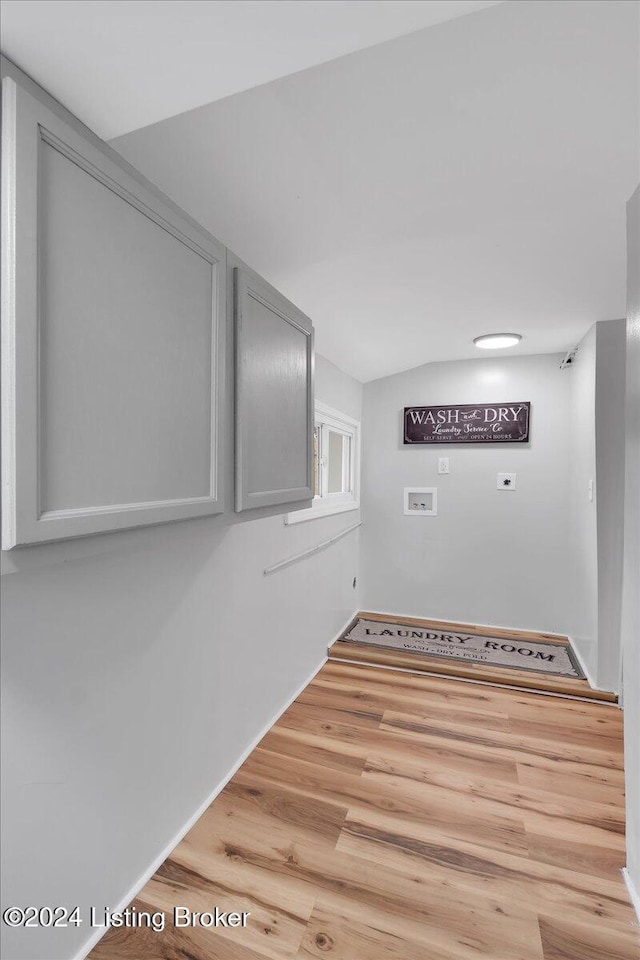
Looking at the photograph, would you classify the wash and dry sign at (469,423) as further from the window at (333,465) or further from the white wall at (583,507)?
the window at (333,465)

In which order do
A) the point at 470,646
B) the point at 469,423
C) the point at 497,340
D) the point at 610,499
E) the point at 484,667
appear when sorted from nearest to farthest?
1. the point at 610,499
2. the point at 484,667
3. the point at 497,340
4. the point at 470,646
5. the point at 469,423

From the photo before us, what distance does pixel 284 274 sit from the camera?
207cm

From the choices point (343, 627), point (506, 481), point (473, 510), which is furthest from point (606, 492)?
point (343, 627)

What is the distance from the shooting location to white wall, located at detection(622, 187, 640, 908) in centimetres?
146

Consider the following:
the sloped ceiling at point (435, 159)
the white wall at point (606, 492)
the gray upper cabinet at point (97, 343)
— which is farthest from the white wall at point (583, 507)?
the gray upper cabinet at point (97, 343)

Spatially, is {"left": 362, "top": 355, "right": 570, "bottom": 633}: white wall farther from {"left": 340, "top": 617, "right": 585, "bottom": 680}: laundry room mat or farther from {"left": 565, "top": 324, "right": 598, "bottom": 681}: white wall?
{"left": 340, "top": 617, "right": 585, "bottom": 680}: laundry room mat

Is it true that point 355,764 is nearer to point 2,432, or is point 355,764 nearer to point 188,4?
point 2,432

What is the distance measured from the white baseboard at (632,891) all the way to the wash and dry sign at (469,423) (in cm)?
274

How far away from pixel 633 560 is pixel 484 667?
181cm

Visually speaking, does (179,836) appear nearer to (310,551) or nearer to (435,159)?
(310,551)

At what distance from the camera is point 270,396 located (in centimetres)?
157

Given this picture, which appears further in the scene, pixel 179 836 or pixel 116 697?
pixel 179 836

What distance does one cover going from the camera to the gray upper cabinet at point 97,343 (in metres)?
0.74

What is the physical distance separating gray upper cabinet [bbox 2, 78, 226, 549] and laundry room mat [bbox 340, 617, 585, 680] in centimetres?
257
